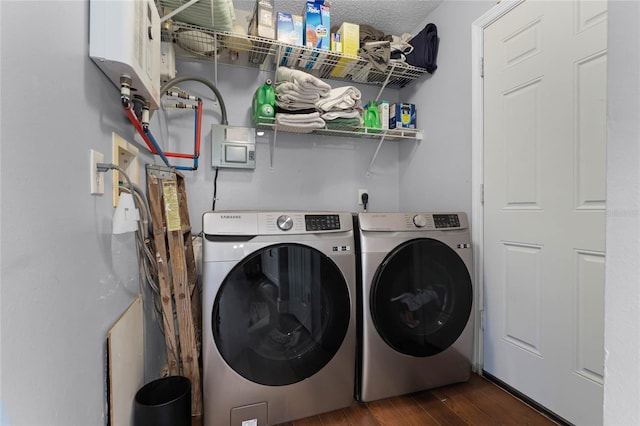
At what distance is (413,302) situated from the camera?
4.72 feet

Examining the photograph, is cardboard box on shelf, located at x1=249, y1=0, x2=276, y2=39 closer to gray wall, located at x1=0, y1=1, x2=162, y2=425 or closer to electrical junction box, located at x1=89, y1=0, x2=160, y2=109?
electrical junction box, located at x1=89, y1=0, x2=160, y2=109

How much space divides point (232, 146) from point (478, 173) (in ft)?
5.25

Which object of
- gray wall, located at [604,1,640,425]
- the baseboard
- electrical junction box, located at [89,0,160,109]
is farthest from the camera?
the baseboard

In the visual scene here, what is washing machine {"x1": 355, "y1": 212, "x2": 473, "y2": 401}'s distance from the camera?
1.36 m

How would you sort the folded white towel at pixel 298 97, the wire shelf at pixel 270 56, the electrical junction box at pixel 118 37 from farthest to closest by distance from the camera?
the folded white towel at pixel 298 97, the wire shelf at pixel 270 56, the electrical junction box at pixel 118 37

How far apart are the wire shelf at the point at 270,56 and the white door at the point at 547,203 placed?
2.28 ft

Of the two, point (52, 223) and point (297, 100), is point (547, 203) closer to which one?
point (297, 100)

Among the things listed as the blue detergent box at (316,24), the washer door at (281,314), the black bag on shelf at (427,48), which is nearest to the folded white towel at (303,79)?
the blue detergent box at (316,24)


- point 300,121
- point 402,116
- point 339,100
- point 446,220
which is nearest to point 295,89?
point 300,121

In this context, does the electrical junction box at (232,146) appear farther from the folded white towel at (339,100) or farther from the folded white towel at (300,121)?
the folded white towel at (339,100)

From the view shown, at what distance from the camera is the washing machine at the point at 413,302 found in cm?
136

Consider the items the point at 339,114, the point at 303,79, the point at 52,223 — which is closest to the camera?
the point at 52,223

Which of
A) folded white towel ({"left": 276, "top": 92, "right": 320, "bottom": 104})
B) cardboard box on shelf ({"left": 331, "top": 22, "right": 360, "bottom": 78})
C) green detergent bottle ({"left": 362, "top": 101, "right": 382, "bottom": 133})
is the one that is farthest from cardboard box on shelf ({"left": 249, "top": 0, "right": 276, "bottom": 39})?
green detergent bottle ({"left": 362, "top": 101, "right": 382, "bottom": 133})

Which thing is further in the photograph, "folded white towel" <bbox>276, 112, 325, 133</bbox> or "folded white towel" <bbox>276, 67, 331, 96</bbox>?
"folded white towel" <bbox>276, 112, 325, 133</bbox>
